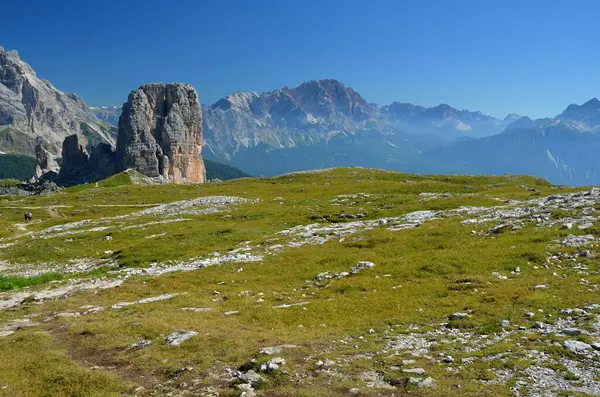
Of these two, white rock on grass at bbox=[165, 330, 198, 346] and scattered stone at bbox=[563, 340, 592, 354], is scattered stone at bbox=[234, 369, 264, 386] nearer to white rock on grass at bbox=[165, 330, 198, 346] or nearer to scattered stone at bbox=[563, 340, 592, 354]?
white rock on grass at bbox=[165, 330, 198, 346]

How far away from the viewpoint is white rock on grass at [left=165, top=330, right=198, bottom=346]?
19342 millimetres

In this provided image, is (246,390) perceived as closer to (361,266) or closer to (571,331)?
(571,331)

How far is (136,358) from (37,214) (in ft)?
344

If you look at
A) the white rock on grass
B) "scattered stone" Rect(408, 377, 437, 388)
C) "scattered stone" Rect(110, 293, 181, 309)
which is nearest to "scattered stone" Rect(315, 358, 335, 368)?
"scattered stone" Rect(408, 377, 437, 388)

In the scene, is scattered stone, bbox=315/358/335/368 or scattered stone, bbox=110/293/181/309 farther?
scattered stone, bbox=110/293/181/309

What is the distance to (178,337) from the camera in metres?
19.9

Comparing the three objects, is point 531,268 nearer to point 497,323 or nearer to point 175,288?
point 497,323

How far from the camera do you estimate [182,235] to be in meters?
57.2

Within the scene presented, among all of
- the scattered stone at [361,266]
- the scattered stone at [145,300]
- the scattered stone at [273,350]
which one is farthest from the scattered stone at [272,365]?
the scattered stone at [361,266]

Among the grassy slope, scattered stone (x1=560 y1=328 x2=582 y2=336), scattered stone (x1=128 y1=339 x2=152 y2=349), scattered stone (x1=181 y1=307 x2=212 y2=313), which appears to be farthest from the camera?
scattered stone (x1=181 y1=307 x2=212 y2=313)

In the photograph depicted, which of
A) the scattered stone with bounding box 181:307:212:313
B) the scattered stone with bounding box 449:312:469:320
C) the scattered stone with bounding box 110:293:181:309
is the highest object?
the scattered stone with bounding box 449:312:469:320

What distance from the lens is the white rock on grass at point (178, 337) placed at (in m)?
19.3

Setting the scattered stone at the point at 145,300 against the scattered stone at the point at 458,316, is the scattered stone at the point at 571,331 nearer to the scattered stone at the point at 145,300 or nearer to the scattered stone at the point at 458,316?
the scattered stone at the point at 458,316

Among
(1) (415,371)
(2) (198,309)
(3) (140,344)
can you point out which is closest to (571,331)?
(1) (415,371)
